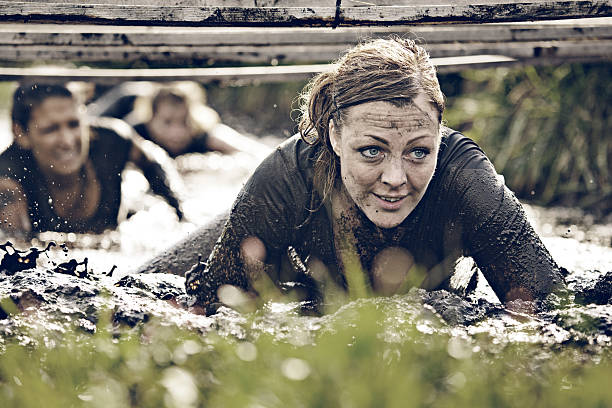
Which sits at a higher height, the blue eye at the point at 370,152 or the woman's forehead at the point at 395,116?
the woman's forehead at the point at 395,116

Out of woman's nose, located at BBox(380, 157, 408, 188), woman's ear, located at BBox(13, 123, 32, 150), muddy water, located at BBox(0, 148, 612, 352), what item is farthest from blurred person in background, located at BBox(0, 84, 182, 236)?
woman's nose, located at BBox(380, 157, 408, 188)

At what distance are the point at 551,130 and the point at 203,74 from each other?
3.43 metres

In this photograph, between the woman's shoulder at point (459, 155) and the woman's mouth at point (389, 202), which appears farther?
the woman's shoulder at point (459, 155)

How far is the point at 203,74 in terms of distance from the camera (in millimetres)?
5586

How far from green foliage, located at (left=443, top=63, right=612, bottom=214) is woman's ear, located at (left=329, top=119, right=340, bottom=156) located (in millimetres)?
4239

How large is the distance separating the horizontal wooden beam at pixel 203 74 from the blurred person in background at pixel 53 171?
1.19ft

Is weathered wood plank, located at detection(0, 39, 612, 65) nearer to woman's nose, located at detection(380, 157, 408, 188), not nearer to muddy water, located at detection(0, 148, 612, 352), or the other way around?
muddy water, located at detection(0, 148, 612, 352)

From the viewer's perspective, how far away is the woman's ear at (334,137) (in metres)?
3.04

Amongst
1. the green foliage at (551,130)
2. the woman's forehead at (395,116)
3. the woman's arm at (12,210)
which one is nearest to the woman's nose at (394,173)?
the woman's forehead at (395,116)

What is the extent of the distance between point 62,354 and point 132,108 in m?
7.41

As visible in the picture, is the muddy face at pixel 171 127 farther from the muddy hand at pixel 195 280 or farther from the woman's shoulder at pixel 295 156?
the woman's shoulder at pixel 295 156

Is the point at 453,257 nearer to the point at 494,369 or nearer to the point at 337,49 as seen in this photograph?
the point at 494,369

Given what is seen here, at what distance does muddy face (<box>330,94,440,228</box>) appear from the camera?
286 cm

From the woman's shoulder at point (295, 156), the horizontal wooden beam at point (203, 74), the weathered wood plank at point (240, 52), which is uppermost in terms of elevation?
the weathered wood plank at point (240, 52)
